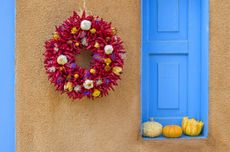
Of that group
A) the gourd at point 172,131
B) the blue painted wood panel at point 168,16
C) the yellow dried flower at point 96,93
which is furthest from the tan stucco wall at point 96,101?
the blue painted wood panel at point 168,16

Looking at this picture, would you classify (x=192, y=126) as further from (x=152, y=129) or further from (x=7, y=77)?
(x=7, y=77)

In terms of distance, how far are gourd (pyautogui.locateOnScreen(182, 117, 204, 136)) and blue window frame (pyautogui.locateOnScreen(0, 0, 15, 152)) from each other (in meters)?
1.83

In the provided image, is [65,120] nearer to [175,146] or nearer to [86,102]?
[86,102]

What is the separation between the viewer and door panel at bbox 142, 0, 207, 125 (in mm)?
3846

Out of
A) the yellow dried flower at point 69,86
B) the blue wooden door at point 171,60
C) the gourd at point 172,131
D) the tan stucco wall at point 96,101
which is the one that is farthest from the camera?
the blue wooden door at point 171,60

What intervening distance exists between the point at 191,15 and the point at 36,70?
182 centimetres

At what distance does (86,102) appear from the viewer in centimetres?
354

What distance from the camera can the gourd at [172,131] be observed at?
364cm

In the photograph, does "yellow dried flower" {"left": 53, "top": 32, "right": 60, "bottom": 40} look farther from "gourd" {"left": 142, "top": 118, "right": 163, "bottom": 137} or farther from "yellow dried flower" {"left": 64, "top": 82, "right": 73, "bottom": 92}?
"gourd" {"left": 142, "top": 118, "right": 163, "bottom": 137}

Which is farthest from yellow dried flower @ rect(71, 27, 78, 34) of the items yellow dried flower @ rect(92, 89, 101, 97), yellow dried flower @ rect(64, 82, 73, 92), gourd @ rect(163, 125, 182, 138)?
gourd @ rect(163, 125, 182, 138)

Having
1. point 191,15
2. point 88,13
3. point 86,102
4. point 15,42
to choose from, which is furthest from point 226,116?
point 15,42

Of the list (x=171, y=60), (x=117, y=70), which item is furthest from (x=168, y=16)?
(x=117, y=70)

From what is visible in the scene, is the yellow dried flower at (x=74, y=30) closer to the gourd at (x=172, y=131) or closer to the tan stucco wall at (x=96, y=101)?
the tan stucco wall at (x=96, y=101)

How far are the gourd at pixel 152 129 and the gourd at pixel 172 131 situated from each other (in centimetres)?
6
